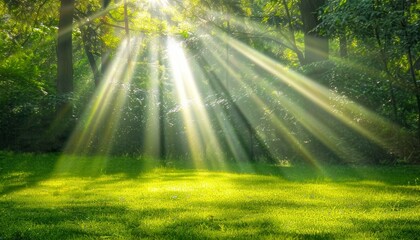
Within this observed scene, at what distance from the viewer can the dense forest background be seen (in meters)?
14.9

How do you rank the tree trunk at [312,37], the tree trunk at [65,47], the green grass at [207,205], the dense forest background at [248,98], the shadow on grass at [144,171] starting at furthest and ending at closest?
the tree trunk at [65,47] < the tree trunk at [312,37] < the dense forest background at [248,98] < the shadow on grass at [144,171] < the green grass at [207,205]

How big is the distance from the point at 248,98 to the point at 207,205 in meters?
11.8

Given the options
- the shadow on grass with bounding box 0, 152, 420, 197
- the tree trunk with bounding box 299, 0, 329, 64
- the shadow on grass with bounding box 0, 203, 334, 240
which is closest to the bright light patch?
the shadow on grass with bounding box 0, 152, 420, 197

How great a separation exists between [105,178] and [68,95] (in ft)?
33.5

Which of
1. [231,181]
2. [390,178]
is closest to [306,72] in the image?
[390,178]

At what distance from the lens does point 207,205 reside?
8531 mm

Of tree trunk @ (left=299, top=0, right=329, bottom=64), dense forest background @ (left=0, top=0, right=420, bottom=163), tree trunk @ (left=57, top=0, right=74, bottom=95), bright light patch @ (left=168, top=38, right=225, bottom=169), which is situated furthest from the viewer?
tree trunk @ (left=57, top=0, right=74, bottom=95)

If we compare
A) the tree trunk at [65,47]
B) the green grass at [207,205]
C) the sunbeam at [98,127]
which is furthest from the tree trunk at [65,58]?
the green grass at [207,205]

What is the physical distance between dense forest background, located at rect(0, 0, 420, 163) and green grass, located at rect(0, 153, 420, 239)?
266 centimetres

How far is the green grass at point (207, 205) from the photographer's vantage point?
6418 mm

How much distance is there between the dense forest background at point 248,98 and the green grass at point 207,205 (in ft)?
8.72

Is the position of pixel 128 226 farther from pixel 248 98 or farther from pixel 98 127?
pixel 98 127

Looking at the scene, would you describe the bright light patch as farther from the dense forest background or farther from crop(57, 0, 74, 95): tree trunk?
crop(57, 0, 74, 95): tree trunk

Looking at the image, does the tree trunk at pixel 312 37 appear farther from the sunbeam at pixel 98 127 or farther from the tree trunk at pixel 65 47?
the tree trunk at pixel 65 47
